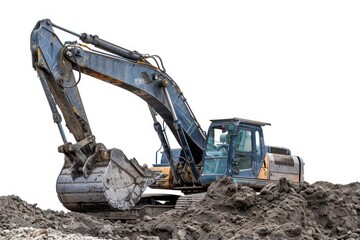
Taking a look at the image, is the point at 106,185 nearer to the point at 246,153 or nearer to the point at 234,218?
the point at 234,218

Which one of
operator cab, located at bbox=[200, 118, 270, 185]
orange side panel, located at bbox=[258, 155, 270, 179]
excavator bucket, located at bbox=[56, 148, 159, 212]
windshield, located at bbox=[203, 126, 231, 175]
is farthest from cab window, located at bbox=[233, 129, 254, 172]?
excavator bucket, located at bbox=[56, 148, 159, 212]

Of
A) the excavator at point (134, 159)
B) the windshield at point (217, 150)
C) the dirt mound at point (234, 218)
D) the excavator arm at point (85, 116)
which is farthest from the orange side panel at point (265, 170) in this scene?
the excavator arm at point (85, 116)

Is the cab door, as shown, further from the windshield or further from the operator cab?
the windshield

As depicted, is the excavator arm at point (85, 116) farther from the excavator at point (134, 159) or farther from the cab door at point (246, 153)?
the cab door at point (246, 153)

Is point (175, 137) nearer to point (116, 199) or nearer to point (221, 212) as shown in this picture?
point (116, 199)

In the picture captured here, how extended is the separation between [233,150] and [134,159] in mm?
1910

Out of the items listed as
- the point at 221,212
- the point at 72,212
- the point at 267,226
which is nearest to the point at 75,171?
the point at 72,212

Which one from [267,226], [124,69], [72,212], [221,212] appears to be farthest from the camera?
[124,69]

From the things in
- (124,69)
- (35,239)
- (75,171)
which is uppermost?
(124,69)

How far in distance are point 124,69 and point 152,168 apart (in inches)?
106

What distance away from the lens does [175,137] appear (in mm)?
16797

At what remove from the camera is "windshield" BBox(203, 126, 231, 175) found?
51.8 ft

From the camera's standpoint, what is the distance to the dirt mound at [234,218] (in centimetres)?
1256

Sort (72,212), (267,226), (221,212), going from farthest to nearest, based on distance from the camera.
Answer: (72,212), (221,212), (267,226)
